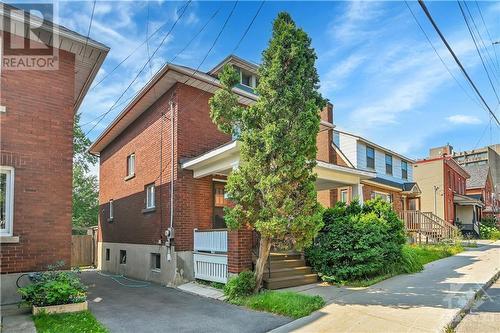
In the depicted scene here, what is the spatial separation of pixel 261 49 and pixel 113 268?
1202 cm

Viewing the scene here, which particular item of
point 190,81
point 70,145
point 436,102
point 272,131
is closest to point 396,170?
point 436,102

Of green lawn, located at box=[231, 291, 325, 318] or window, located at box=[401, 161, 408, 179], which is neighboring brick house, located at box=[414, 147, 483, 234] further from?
green lawn, located at box=[231, 291, 325, 318]

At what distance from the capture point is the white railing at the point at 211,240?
1019 cm

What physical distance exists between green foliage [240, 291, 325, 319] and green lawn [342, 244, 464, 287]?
8.28 ft

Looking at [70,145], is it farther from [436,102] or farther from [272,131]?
[436,102]

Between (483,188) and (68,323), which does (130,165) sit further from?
(483,188)

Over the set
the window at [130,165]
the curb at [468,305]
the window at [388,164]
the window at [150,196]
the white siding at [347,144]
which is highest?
the white siding at [347,144]

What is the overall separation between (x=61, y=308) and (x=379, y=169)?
66.1 feet

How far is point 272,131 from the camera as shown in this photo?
314 inches

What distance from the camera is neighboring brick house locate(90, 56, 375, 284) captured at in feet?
34.5

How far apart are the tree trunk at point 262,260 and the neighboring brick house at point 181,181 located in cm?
73

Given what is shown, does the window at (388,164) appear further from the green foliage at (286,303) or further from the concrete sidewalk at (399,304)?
the green foliage at (286,303)

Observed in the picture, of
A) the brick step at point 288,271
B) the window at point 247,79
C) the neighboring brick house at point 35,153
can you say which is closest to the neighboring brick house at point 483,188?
the window at point 247,79

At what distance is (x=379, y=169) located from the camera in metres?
→ 23.4
